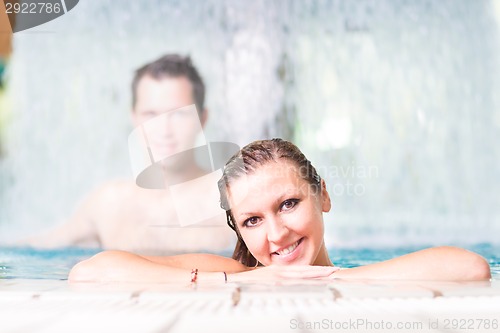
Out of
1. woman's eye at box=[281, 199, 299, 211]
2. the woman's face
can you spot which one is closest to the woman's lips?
the woman's face

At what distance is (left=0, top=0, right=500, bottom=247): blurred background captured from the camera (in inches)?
308

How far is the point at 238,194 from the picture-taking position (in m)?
2.32

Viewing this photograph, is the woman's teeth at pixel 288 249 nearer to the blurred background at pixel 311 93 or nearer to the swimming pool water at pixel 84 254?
the swimming pool water at pixel 84 254

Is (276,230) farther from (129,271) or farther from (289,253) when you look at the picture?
(129,271)

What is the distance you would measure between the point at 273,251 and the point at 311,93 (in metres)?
6.04

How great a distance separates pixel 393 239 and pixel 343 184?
1350 mm

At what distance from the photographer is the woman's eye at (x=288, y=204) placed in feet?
7.34

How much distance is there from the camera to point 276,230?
7.17ft

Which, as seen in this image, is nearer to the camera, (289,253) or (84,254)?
(289,253)

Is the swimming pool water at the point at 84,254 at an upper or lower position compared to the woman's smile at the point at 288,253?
A: lower

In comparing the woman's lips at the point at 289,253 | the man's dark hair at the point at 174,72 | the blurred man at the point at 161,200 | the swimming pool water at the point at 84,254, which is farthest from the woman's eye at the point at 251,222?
the man's dark hair at the point at 174,72

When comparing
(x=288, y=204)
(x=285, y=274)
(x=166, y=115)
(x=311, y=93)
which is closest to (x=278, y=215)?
(x=288, y=204)

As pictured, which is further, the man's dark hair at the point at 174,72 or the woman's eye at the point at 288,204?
the man's dark hair at the point at 174,72

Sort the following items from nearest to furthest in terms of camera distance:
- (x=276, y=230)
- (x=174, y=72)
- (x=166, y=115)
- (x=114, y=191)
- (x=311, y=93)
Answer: (x=276, y=230), (x=166, y=115), (x=174, y=72), (x=114, y=191), (x=311, y=93)
